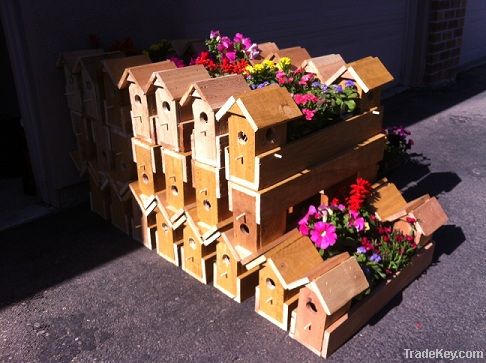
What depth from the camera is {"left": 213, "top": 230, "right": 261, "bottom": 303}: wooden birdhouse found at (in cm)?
384

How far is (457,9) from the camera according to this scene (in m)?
10.5

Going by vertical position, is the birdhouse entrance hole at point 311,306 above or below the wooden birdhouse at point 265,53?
below

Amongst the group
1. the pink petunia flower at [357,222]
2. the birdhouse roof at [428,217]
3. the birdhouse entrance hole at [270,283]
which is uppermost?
the pink petunia flower at [357,222]

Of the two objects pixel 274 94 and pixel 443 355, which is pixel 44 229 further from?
pixel 443 355

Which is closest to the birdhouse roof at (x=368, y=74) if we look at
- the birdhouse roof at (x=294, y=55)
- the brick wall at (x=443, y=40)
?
the birdhouse roof at (x=294, y=55)

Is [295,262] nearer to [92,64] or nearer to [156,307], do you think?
[156,307]

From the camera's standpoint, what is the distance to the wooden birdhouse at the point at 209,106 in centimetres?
362

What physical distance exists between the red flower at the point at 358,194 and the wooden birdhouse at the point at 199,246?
0.99m

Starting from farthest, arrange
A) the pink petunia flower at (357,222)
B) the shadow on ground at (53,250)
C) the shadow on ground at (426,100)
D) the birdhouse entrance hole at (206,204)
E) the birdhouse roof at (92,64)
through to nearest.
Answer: the shadow on ground at (426,100) < the birdhouse roof at (92,64) < the shadow on ground at (53,250) < the birdhouse entrance hole at (206,204) < the pink petunia flower at (357,222)

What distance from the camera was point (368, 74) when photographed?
4207 millimetres

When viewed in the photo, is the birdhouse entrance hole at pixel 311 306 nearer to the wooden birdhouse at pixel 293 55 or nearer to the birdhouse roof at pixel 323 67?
the birdhouse roof at pixel 323 67

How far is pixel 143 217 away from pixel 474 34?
11.1m

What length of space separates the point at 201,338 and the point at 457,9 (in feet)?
31.4

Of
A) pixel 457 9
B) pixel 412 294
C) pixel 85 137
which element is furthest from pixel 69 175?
pixel 457 9
